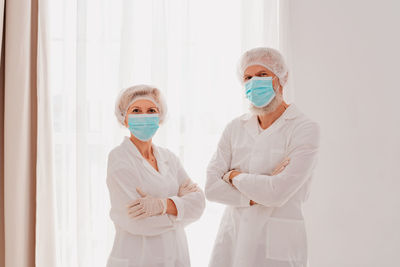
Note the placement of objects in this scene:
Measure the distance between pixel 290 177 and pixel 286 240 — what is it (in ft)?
1.03

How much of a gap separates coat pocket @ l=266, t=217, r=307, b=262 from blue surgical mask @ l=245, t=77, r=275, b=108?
59 centimetres

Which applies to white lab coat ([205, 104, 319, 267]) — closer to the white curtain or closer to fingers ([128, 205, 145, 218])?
Result: fingers ([128, 205, 145, 218])

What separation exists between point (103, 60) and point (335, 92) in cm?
179

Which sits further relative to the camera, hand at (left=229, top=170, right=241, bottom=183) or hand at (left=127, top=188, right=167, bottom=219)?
hand at (left=229, top=170, right=241, bottom=183)

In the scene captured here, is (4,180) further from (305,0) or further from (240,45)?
(305,0)

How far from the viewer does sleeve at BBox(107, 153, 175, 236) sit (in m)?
1.84

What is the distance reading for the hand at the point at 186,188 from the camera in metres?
2.01

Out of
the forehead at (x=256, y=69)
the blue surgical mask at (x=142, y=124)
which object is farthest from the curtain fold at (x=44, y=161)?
the forehead at (x=256, y=69)

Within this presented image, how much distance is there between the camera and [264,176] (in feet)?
6.01

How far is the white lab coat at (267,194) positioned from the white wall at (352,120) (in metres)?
1.16

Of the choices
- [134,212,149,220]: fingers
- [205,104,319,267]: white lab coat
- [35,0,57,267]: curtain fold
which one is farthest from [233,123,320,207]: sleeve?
[35,0,57,267]: curtain fold

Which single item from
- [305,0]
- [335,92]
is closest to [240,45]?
[305,0]

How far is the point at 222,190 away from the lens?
193 cm

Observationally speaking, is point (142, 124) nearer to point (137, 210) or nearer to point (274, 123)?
point (137, 210)
